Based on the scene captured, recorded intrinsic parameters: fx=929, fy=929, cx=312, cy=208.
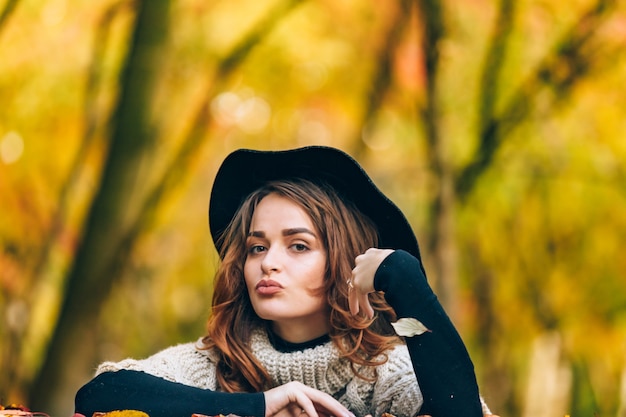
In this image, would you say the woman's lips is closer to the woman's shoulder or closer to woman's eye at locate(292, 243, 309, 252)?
woman's eye at locate(292, 243, 309, 252)

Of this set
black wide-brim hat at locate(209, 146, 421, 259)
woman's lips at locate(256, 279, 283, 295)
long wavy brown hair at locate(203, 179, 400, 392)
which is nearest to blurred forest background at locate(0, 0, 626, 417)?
black wide-brim hat at locate(209, 146, 421, 259)

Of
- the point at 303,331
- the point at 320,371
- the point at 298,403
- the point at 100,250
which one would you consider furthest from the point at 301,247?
the point at 100,250

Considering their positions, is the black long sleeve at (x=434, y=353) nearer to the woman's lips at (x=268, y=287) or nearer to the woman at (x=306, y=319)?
the woman at (x=306, y=319)

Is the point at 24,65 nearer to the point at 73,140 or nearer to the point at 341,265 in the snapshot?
the point at 73,140

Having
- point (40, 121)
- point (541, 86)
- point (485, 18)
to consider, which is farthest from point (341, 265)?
point (40, 121)

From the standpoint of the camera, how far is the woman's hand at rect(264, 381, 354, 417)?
2338mm

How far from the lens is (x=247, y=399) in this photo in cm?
238

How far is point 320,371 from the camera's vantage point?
8.84ft

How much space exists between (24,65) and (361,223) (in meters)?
7.34

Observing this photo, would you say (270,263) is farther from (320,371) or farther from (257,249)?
(320,371)

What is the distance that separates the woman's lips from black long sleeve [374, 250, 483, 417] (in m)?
0.42

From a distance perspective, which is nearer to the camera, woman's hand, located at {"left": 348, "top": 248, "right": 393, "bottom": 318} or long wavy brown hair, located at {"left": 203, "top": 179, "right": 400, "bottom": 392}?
woman's hand, located at {"left": 348, "top": 248, "right": 393, "bottom": 318}

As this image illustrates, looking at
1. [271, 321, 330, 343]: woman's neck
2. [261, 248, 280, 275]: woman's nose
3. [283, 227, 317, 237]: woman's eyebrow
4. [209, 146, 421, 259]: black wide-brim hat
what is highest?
[209, 146, 421, 259]: black wide-brim hat

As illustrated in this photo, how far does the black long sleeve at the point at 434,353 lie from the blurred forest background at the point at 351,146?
14.1 feet
